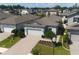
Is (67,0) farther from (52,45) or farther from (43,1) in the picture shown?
(52,45)

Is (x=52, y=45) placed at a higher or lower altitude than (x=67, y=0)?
lower

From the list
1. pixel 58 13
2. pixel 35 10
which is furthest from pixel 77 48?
pixel 35 10

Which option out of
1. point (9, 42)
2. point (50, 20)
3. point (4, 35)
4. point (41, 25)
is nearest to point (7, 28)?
point (4, 35)

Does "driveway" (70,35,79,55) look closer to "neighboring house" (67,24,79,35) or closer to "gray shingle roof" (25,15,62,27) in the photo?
"neighboring house" (67,24,79,35)

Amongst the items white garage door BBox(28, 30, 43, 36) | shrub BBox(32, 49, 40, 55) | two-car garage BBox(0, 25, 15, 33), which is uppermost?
two-car garage BBox(0, 25, 15, 33)

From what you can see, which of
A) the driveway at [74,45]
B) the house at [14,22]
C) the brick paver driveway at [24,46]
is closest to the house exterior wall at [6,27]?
the house at [14,22]

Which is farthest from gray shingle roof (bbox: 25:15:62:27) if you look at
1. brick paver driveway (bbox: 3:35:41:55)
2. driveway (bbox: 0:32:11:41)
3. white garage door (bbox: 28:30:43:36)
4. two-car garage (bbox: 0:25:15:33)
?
driveway (bbox: 0:32:11:41)
